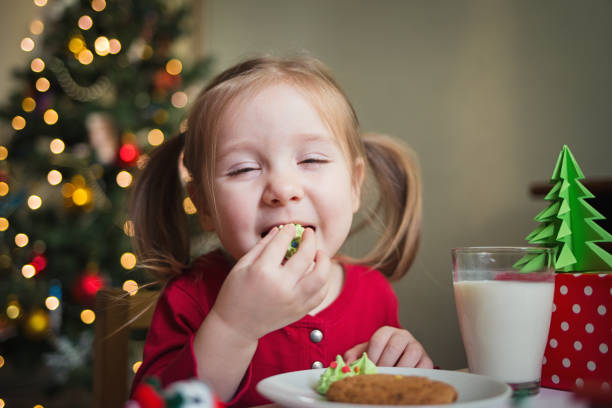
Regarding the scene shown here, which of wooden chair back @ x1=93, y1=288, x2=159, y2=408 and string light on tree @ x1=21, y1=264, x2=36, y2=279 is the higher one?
wooden chair back @ x1=93, y1=288, x2=159, y2=408

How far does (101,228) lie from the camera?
2850 millimetres

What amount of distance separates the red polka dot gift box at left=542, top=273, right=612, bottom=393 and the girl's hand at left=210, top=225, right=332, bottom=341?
0.98 feet

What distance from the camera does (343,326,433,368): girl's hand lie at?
0.82 meters

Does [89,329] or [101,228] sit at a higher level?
[101,228]

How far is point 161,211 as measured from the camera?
123 cm

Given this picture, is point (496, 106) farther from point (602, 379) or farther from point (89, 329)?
point (89, 329)

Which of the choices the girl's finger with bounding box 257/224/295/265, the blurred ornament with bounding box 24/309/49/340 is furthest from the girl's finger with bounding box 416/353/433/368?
the blurred ornament with bounding box 24/309/49/340

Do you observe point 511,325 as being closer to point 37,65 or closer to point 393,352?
point 393,352

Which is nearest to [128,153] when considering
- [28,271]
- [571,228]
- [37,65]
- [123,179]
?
[123,179]

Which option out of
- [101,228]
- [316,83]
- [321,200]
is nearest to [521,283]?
[321,200]

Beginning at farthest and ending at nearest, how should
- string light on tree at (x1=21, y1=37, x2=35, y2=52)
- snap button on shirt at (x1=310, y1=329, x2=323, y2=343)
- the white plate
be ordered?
string light on tree at (x1=21, y1=37, x2=35, y2=52), snap button on shirt at (x1=310, y1=329, x2=323, y2=343), the white plate

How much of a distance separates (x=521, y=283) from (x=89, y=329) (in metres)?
2.68

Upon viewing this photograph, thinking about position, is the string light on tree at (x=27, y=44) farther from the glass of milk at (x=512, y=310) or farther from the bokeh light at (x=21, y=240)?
the glass of milk at (x=512, y=310)

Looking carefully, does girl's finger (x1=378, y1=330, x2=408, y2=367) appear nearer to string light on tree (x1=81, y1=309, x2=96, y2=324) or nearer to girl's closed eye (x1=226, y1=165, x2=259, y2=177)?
girl's closed eye (x1=226, y1=165, x2=259, y2=177)
